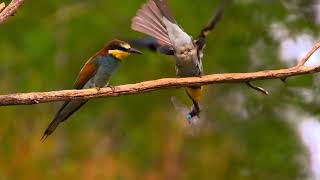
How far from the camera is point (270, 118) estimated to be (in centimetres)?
564

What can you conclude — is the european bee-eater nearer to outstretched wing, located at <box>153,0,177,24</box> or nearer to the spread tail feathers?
outstretched wing, located at <box>153,0,177,24</box>

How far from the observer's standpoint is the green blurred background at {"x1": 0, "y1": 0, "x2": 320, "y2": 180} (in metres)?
4.32

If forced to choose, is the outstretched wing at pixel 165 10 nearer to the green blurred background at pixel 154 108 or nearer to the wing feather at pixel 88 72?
the green blurred background at pixel 154 108

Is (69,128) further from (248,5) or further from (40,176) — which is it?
(40,176)

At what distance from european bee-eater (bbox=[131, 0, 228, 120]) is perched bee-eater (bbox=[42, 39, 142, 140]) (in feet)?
0.71

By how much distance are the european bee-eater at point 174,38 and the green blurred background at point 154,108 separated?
9.0 inches

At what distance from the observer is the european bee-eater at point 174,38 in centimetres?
244

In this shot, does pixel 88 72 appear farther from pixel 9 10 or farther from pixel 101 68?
pixel 9 10

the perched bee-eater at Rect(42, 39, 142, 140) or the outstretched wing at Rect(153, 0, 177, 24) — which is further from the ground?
the outstretched wing at Rect(153, 0, 177, 24)

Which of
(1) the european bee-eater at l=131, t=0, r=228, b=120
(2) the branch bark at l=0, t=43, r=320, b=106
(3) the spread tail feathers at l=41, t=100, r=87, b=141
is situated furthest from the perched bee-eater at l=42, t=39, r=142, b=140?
(2) the branch bark at l=0, t=43, r=320, b=106

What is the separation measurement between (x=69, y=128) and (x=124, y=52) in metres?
3.69

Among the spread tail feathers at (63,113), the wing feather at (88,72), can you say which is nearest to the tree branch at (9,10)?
the spread tail feathers at (63,113)

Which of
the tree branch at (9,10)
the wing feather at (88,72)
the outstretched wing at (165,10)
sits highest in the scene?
the tree branch at (9,10)

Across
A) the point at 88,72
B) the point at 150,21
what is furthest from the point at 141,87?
the point at 88,72
